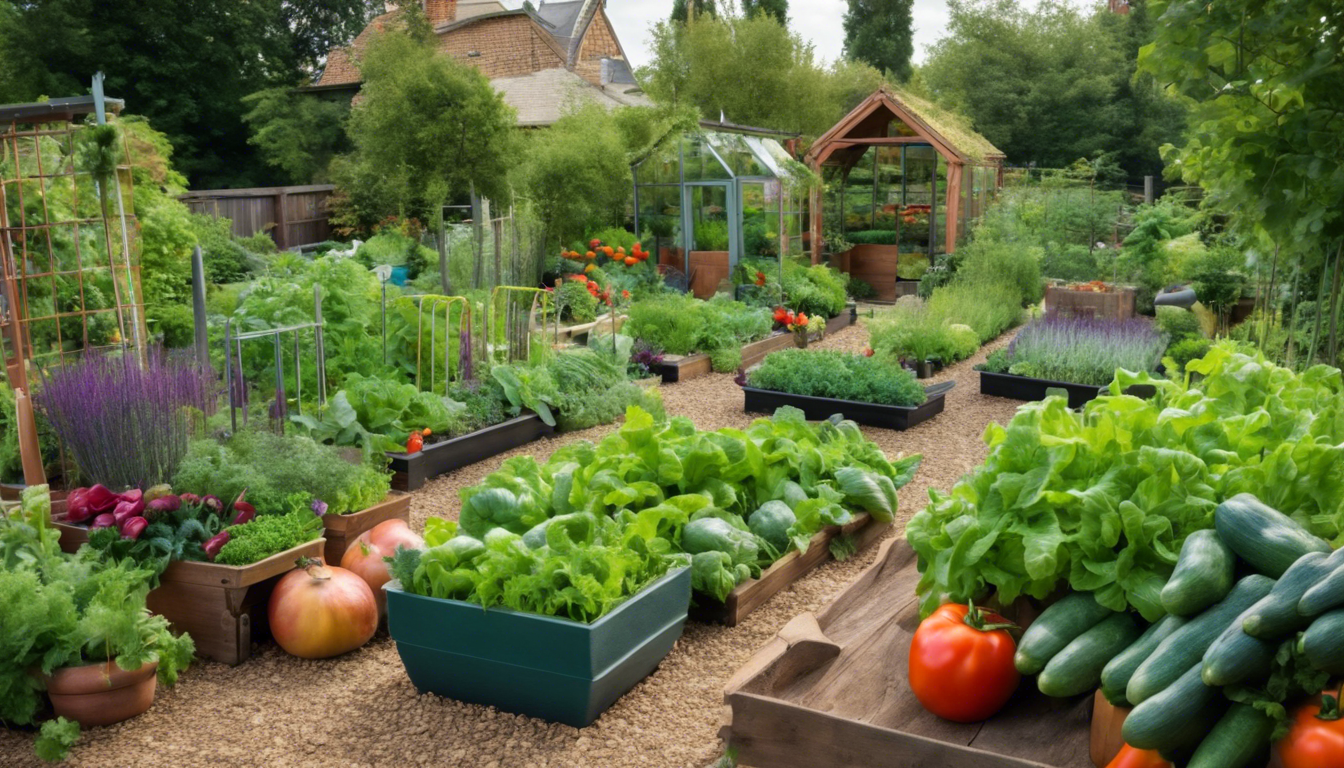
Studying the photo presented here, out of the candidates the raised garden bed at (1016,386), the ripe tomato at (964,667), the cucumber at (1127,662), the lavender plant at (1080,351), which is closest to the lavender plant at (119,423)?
the ripe tomato at (964,667)

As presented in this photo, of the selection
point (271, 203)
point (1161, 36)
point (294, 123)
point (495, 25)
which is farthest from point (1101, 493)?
point (495, 25)

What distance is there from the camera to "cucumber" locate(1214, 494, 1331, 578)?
7.60 feet

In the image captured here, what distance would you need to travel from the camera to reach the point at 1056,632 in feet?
8.69

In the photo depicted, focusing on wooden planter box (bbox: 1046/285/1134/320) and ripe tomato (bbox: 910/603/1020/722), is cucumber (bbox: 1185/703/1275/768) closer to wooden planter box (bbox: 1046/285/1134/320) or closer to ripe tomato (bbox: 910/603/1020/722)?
ripe tomato (bbox: 910/603/1020/722)

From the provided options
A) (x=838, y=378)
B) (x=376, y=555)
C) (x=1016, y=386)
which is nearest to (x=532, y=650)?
(x=376, y=555)

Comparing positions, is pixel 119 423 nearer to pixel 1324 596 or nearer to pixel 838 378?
pixel 1324 596

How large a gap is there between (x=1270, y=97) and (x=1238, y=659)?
3.07 m

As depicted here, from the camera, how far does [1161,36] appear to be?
4.43m

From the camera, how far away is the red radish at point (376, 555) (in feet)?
14.6

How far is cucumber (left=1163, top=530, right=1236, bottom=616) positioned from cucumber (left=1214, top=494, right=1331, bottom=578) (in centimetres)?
5

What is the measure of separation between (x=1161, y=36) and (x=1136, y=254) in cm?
1022

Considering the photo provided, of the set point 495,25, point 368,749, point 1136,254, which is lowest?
point 368,749

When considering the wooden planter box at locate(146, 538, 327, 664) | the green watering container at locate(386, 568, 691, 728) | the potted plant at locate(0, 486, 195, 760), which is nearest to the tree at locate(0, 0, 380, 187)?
the wooden planter box at locate(146, 538, 327, 664)

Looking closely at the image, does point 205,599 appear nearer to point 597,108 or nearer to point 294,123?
point 597,108
